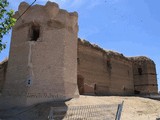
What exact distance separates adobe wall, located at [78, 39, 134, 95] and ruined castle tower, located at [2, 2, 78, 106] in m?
6.13

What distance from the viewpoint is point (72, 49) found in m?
14.6

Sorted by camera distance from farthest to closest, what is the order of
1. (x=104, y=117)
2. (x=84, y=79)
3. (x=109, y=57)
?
(x=109, y=57) < (x=84, y=79) < (x=104, y=117)

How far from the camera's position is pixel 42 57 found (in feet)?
43.6

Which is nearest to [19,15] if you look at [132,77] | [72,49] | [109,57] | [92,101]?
[72,49]

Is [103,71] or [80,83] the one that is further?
Result: [103,71]

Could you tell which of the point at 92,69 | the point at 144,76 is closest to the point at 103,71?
the point at 92,69

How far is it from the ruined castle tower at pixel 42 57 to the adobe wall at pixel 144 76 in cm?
1730

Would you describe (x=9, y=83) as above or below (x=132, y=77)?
below

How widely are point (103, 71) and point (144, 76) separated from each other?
30.1 feet

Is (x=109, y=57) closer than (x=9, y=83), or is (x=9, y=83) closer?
(x=9, y=83)

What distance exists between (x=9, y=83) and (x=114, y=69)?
46.2 feet

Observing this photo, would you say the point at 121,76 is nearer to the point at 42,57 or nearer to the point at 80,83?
the point at 80,83

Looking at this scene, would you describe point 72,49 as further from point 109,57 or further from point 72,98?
point 109,57

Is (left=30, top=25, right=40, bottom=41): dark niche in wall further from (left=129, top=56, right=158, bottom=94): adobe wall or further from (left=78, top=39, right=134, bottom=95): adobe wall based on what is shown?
(left=129, top=56, right=158, bottom=94): adobe wall
